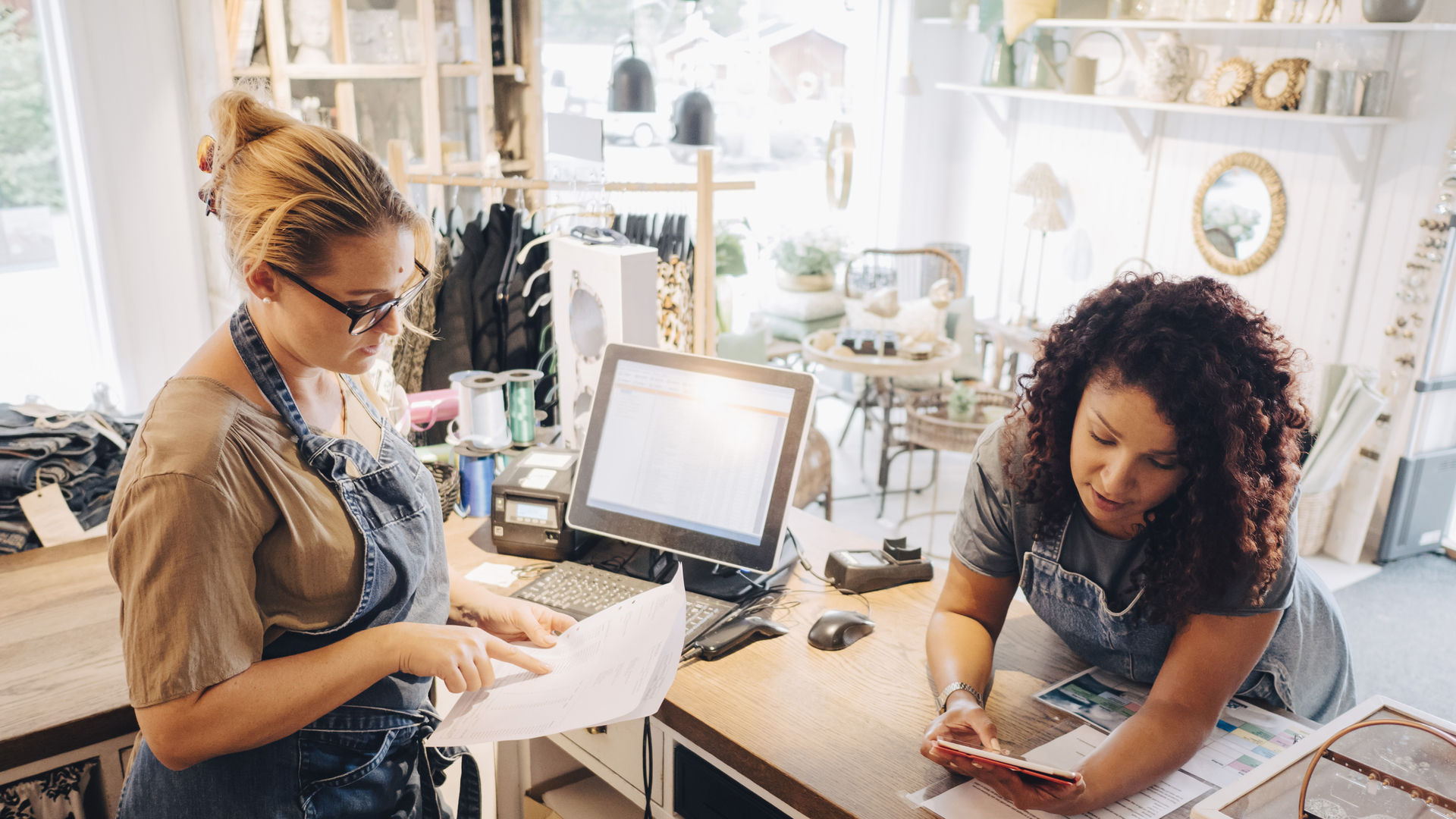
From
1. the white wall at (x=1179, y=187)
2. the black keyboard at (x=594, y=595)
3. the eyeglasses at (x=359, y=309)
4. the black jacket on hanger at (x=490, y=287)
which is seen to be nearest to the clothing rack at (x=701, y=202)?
the black keyboard at (x=594, y=595)

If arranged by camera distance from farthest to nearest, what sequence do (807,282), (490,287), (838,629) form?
(807,282), (490,287), (838,629)

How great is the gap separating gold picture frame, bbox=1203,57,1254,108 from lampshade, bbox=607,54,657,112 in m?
2.54

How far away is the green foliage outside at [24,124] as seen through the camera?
350 cm

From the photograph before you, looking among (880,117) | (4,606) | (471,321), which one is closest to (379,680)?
(4,606)

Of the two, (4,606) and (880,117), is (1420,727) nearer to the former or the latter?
(4,606)

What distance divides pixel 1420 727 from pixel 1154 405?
423 millimetres

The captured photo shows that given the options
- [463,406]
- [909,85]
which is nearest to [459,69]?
[463,406]

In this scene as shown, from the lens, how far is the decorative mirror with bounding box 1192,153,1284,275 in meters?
4.55

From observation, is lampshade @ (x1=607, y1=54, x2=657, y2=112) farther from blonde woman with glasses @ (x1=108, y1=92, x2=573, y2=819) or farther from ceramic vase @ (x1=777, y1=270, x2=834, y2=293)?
blonde woman with glasses @ (x1=108, y1=92, x2=573, y2=819)

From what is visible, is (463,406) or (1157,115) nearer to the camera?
(463,406)

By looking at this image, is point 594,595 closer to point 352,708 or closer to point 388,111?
point 352,708

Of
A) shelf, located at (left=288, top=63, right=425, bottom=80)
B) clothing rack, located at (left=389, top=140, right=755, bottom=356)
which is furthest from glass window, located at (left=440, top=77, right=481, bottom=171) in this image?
clothing rack, located at (left=389, top=140, right=755, bottom=356)

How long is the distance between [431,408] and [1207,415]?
5.75ft

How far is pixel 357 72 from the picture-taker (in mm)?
3818
